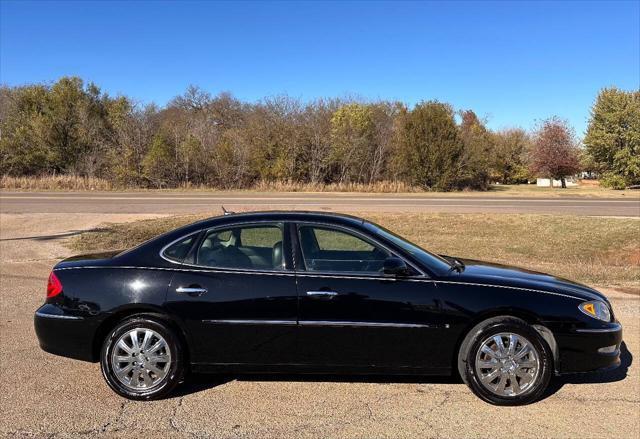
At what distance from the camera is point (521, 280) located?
4367mm

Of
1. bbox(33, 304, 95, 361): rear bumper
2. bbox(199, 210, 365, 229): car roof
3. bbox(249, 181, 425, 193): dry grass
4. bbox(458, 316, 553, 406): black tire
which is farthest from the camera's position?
bbox(249, 181, 425, 193): dry grass

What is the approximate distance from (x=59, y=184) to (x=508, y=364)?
35.7 m

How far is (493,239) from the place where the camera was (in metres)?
15.4

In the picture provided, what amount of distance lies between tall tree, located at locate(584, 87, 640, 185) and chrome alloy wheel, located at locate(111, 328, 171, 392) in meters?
45.5

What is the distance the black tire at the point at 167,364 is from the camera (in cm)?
411

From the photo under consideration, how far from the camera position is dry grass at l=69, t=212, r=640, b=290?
12094 millimetres

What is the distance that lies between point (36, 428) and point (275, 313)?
5.96 ft

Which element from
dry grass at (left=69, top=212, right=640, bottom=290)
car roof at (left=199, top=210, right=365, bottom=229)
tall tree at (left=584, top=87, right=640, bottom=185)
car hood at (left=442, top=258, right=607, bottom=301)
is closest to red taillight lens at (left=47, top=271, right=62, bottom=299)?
car roof at (left=199, top=210, right=365, bottom=229)

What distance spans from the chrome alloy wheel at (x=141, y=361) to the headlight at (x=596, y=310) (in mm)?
3329

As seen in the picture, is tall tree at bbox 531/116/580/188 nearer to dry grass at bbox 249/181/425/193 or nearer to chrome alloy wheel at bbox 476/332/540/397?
dry grass at bbox 249/181/425/193

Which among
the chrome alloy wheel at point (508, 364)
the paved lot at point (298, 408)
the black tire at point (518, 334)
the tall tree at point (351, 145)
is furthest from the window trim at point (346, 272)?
the tall tree at point (351, 145)

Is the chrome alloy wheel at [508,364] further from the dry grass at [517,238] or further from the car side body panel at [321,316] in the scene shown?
the dry grass at [517,238]

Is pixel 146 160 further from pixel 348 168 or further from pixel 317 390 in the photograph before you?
pixel 317 390

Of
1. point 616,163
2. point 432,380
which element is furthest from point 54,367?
point 616,163
